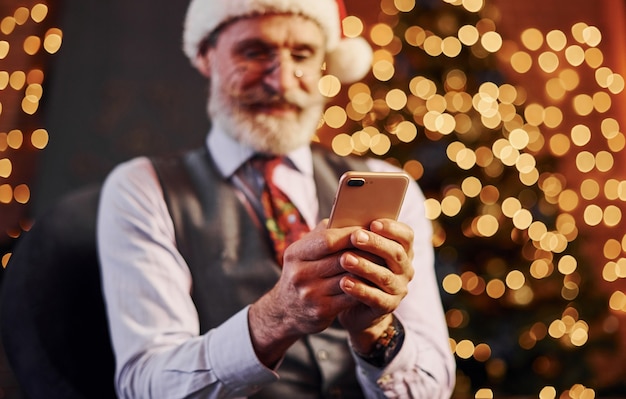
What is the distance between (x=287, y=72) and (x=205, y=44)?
0.58ft

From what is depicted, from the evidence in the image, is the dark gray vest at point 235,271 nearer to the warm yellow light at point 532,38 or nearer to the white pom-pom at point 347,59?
the white pom-pom at point 347,59

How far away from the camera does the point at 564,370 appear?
2131mm

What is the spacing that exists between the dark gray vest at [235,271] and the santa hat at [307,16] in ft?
0.82

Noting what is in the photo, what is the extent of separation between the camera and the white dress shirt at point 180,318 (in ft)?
3.26

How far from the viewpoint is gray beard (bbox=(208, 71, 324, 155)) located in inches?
46.1

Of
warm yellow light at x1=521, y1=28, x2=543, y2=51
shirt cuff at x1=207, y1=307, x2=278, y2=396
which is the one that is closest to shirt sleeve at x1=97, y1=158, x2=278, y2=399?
shirt cuff at x1=207, y1=307, x2=278, y2=396

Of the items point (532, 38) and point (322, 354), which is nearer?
point (322, 354)

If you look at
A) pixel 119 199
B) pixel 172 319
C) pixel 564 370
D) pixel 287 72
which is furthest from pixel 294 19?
pixel 564 370

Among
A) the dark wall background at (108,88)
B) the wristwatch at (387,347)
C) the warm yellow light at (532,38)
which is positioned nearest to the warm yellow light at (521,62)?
the warm yellow light at (532,38)

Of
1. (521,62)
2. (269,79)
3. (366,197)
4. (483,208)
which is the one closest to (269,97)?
(269,79)

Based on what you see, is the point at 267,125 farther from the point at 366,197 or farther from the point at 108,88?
the point at 108,88

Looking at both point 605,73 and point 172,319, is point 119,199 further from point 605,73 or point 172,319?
point 605,73

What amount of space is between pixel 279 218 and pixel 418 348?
294mm

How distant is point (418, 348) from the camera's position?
3.61 ft
